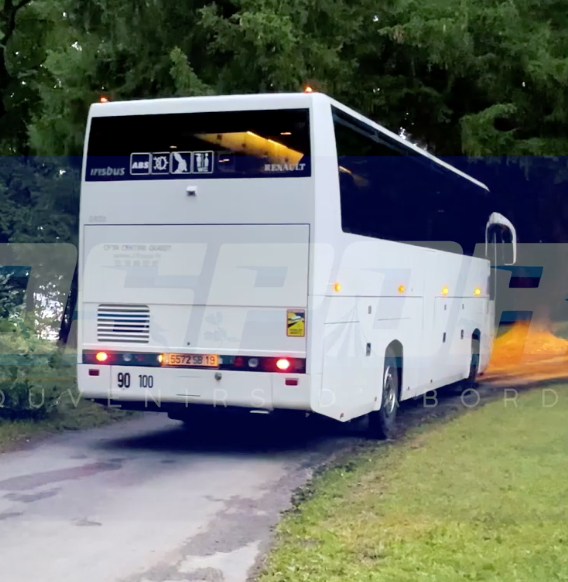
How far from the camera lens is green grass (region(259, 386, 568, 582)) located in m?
6.09

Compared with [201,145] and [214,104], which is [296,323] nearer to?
[201,145]

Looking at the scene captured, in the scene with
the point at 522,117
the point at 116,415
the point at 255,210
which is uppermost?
the point at 522,117

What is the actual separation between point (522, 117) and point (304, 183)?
10.3 metres

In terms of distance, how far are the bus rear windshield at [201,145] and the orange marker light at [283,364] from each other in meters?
2.00

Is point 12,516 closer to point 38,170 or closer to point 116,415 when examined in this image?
point 116,415

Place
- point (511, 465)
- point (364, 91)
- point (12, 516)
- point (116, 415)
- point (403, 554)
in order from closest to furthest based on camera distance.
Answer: point (403, 554) < point (12, 516) < point (511, 465) < point (116, 415) < point (364, 91)

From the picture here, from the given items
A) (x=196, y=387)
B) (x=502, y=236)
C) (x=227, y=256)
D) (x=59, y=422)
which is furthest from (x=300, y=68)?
(x=59, y=422)

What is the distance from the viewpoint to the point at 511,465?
950 cm

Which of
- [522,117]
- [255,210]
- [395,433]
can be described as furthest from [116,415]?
[522,117]

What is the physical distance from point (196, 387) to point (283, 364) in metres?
1.05

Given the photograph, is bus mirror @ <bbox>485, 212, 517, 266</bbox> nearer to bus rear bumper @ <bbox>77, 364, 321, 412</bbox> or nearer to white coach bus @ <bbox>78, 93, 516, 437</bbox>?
white coach bus @ <bbox>78, 93, 516, 437</bbox>

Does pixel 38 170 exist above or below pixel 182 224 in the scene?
above

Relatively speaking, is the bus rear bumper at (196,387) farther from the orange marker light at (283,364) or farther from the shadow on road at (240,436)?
the shadow on road at (240,436)

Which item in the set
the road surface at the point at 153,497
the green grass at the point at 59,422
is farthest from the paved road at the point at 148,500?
the green grass at the point at 59,422
